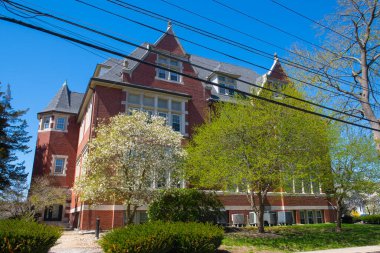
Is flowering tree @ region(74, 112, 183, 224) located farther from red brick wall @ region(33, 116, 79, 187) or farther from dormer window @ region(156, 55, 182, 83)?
red brick wall @ region(33, 116, 79, 187)

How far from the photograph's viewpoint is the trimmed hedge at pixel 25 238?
25.8 feet

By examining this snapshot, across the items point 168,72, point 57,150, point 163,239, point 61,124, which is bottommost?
point 163,239

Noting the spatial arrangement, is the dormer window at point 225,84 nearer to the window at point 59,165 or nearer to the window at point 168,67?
the window at point 168,67

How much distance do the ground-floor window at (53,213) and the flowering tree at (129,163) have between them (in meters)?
12.5

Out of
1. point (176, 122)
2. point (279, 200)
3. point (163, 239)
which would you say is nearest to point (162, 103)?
point (176, 122)

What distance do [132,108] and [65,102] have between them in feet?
39.3

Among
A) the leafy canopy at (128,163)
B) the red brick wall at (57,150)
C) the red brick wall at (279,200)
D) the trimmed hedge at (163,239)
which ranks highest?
the red brick wall at (57,150)

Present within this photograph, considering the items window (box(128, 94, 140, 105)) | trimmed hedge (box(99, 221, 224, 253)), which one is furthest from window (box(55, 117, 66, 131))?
trimmed hedge (box(99, 221, 224, 253))

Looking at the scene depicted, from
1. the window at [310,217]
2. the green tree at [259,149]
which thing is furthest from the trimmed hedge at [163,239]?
the window at [310,217]

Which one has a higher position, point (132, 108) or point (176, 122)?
point (132, 108)

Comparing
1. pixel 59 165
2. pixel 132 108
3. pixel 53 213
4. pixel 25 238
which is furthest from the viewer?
pixel 59 165

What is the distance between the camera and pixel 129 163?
16.6 metres

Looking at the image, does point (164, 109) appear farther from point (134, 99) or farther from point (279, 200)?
point (279, 200)

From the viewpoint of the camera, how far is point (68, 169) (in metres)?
29.9
